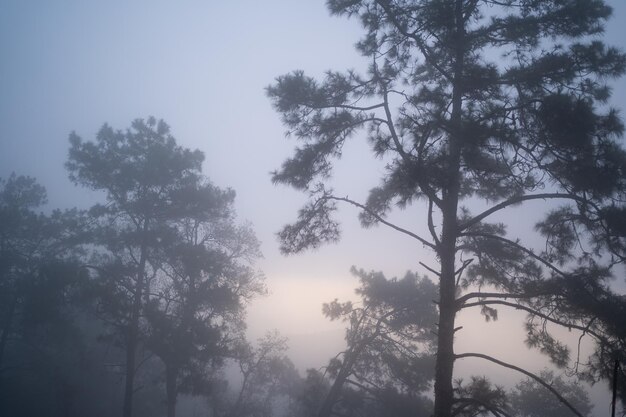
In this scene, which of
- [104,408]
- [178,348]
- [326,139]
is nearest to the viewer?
[326,139]

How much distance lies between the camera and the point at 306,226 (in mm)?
8516

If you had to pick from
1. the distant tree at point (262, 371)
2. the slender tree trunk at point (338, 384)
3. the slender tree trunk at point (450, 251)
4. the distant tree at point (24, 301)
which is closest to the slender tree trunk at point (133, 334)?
the distant tree at point (24, 301)

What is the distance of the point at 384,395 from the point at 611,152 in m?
12.5

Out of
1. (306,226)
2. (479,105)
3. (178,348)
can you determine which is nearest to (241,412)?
(178,348)

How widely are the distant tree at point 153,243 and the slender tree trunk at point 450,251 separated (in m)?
12.8

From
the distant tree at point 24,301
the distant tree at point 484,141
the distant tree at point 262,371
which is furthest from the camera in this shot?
the distant tree at point 262,371

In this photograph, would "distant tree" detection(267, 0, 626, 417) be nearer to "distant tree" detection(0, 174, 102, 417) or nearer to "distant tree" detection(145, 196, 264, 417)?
"distant tree" detection(145, 196, 264, 417)

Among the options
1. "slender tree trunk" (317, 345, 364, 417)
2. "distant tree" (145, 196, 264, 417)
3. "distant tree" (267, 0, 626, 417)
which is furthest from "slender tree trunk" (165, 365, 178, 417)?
"distant tree" (267, 0, 626, 417)

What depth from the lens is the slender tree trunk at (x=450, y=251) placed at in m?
6.46

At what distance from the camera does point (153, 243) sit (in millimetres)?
17078

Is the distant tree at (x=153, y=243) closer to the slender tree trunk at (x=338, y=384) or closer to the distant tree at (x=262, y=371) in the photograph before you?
the slender tree trunk at (x=338, y=384)

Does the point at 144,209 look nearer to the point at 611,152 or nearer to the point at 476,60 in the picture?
the point at 476,60

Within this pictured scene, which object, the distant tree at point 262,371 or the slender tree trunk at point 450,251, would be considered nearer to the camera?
the slender tree trunk at point 450,251

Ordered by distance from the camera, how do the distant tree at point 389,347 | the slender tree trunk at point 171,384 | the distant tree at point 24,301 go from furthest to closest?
the distant tree at point 24,301 → the slender tree trunk at point 171,384 → the distant tree at point 389,347
